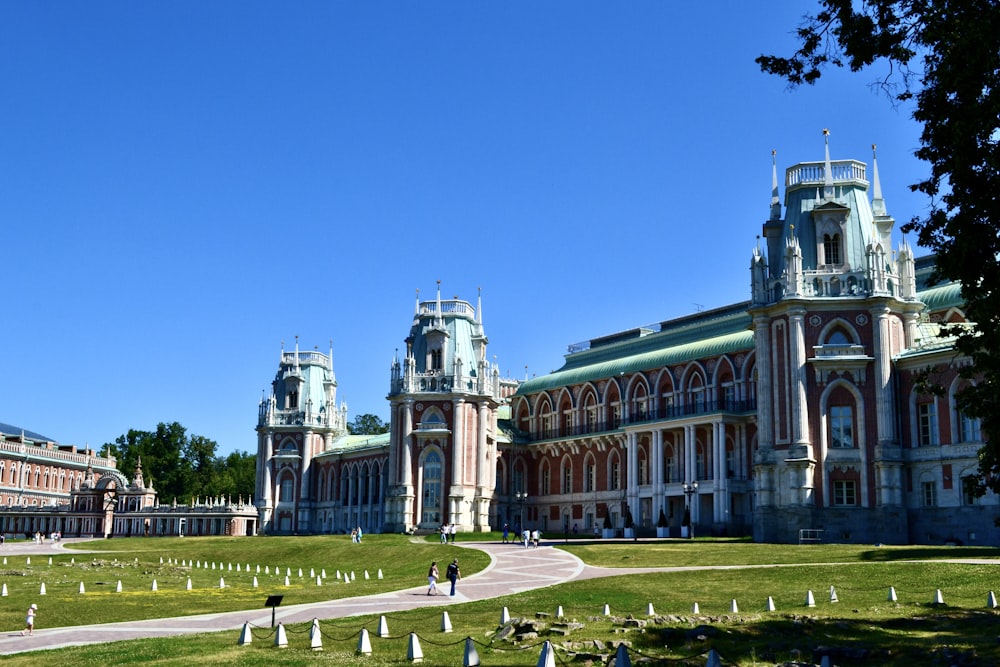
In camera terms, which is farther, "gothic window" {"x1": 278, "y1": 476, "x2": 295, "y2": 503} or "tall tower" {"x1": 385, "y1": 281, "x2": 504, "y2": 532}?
"gothic window" {"x1": 278, "y1": 476, "x2": 295, "y2": 503}

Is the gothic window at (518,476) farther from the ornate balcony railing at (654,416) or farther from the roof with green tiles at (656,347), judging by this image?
the roof with green tiles at (656,347)

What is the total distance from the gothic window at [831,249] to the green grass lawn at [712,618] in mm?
19664

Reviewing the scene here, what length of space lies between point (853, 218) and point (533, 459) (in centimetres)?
4392

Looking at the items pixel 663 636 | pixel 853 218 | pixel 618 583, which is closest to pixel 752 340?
pixel 853 218

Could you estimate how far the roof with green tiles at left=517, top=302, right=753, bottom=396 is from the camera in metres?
84.9

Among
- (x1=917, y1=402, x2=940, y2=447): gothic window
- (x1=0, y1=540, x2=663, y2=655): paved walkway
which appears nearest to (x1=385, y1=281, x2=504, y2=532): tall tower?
(x1=0, y1=540, x2=663, y2=655): paved walkway

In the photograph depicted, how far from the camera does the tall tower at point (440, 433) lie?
89.6m

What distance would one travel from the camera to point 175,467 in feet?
471

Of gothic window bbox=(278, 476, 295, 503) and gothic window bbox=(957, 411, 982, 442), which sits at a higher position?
gothic window bbox=(957, 411, 982, 442)

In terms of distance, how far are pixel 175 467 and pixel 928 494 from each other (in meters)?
108

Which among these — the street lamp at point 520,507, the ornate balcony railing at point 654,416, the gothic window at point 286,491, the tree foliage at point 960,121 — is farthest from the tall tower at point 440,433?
the tree foliage at point 960,121

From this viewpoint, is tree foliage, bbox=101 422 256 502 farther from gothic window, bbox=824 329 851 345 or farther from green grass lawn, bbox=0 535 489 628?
gothic window, bbox=824 329 851 345

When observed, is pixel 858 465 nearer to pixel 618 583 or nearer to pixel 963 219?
pixel 618 583

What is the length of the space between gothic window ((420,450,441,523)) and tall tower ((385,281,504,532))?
84 mm
